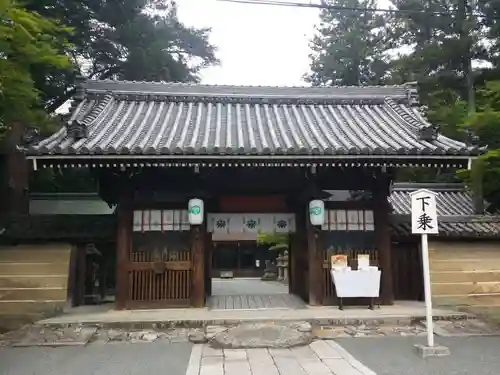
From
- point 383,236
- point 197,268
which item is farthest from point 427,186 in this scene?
point 197,268

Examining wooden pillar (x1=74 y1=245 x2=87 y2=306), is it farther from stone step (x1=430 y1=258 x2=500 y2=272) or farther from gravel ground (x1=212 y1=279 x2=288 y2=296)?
stone step (x1=430 y1=258 x2=500 y2=272)

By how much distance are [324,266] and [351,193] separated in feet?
6.11

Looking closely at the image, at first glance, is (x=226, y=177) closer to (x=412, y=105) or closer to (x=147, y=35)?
(x=412, y=105)

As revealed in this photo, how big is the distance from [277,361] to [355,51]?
28.4 m

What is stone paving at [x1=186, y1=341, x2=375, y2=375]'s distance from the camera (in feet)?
18.1

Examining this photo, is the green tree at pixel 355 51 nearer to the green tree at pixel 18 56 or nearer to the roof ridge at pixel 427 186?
the roof ridge at pixel 427 186

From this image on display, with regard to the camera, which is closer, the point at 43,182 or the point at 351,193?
the point at 351,193

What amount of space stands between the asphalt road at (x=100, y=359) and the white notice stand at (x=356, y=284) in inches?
148

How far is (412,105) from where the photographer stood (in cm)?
1294

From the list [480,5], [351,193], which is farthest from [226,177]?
[480,5]

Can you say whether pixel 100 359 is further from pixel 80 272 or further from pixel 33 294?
pixel 80 272

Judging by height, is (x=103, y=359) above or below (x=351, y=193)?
below

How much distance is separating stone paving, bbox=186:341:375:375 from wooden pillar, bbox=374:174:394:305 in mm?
3431

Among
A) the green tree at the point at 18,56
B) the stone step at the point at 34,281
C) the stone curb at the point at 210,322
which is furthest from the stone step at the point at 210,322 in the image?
the green tree at the point at 18,56
